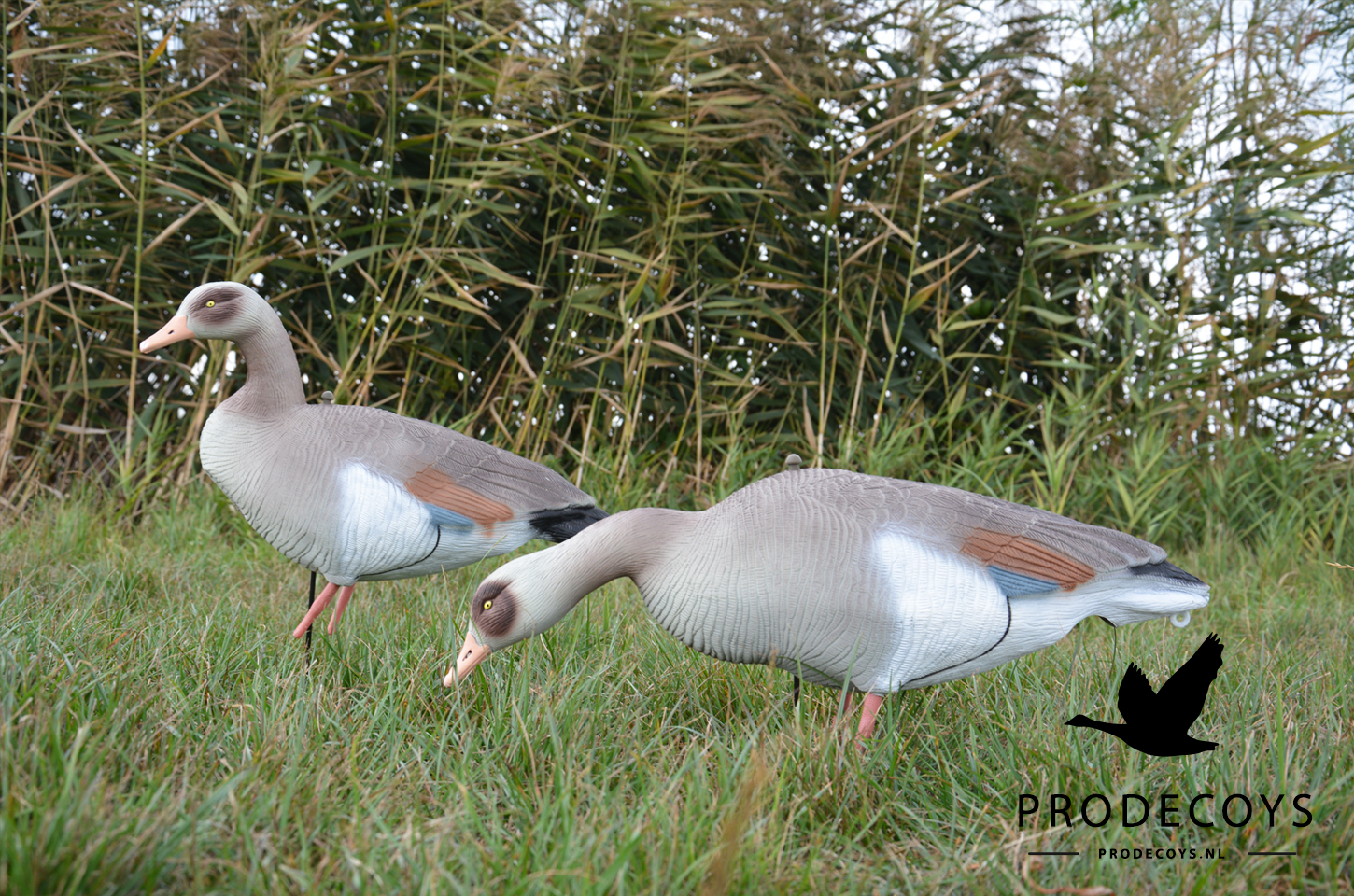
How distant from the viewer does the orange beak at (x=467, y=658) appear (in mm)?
2275

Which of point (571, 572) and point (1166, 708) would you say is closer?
point (1166, 708)

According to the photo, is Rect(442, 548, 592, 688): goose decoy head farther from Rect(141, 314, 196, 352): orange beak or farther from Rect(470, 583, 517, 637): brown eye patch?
Rect(141, 314, 196, 352): orange beak

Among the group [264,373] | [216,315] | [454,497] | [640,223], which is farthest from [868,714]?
[640,223]

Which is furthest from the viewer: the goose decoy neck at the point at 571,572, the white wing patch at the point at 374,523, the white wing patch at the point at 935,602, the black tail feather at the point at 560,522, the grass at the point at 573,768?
the black tail feather at the point at 560,522

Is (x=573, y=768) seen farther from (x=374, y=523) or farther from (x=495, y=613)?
(x=374, y=523)

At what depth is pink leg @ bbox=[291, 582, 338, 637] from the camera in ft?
9.37

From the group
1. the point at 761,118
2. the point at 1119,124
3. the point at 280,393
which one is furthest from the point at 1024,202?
the point at 280,393

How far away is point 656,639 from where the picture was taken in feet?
9.66

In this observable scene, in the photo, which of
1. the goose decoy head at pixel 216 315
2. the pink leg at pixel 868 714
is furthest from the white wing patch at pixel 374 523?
the pink leg at pixel 868 714

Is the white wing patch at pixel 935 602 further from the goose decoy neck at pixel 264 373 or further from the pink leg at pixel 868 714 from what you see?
the goose decoy neck at pixel 264 373

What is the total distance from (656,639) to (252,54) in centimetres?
377

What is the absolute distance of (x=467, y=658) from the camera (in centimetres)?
230

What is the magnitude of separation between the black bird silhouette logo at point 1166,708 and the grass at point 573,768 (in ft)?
0.22

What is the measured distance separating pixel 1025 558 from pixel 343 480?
5.88 ft
